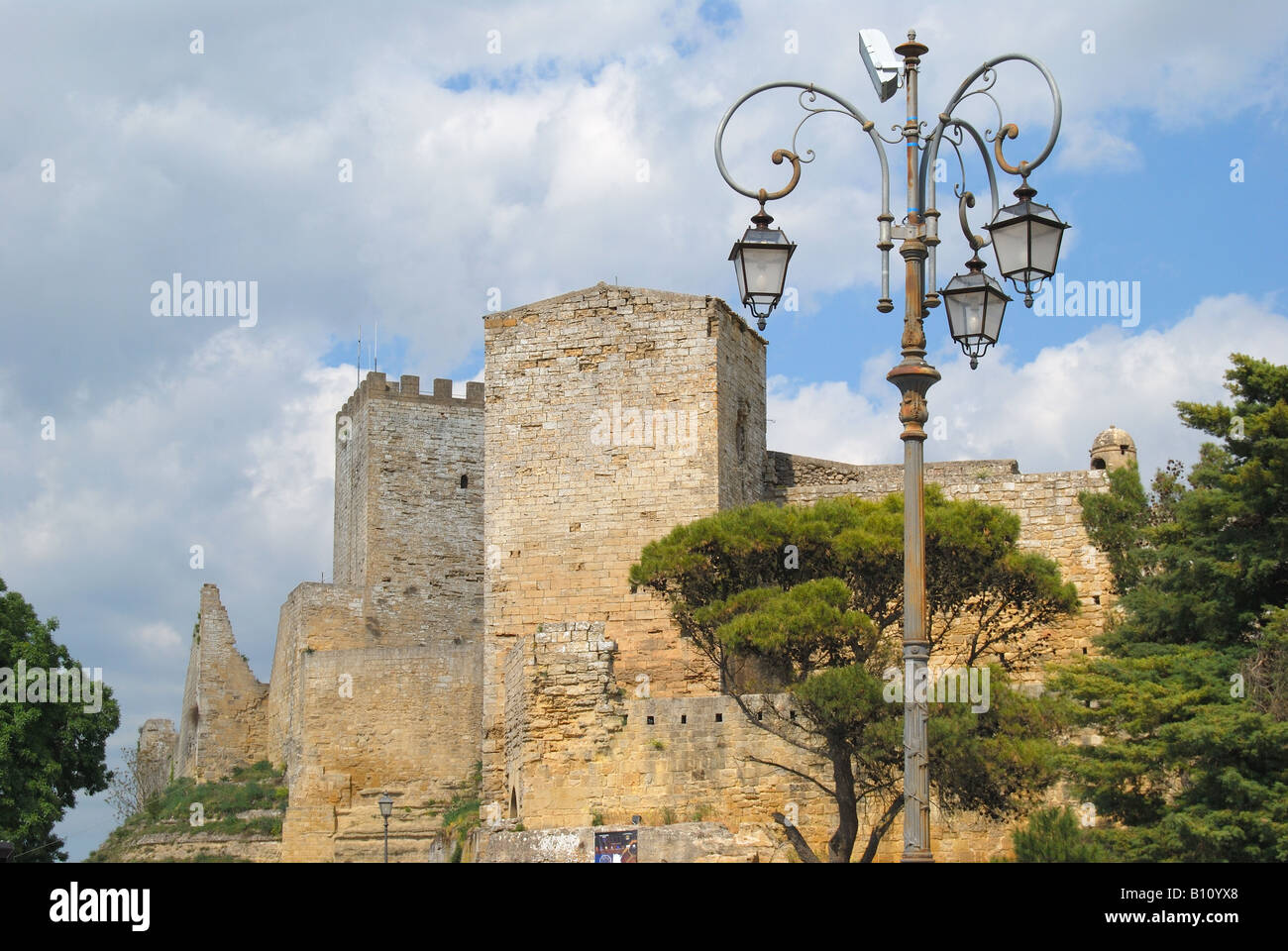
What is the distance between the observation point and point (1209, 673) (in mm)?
16781

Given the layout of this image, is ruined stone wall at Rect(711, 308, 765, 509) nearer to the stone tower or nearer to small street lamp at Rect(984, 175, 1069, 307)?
the stone tower

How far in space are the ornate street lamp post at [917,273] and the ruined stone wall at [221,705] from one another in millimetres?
27720

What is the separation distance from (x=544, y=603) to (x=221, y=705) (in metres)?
14.3

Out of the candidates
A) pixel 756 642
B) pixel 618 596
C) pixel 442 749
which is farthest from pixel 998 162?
pixel 442 749

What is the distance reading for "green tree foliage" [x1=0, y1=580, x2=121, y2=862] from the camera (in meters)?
28.4

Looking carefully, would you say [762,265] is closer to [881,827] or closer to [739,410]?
[881,827]

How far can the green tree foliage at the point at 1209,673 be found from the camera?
50.3 feet

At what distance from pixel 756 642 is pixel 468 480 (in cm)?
2021

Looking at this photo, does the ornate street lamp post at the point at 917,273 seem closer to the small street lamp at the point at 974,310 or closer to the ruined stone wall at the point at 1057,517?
the small street lamp at the point at 974,310

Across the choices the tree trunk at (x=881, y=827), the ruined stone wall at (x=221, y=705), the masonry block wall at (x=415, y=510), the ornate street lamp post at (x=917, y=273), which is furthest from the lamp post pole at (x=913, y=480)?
the ruined stone wall at (x=221, y=705)

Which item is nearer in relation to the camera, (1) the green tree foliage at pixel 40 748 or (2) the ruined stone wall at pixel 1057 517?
(2) the ruined stone wall at pixel 1057 517

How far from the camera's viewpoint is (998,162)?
9.86 metres

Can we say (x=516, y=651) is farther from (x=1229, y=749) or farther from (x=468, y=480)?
(x=468, y=480)

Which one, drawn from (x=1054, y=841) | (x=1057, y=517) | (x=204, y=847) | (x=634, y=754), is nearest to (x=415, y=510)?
(x=204, y=847)
